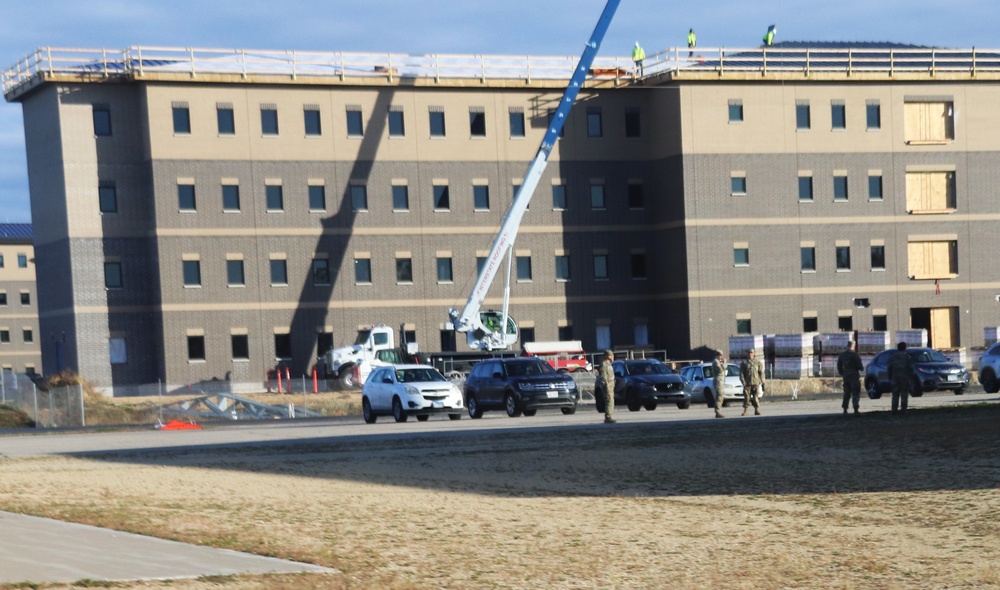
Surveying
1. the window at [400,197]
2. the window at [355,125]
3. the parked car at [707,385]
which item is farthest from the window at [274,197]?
the parked car at [707,385]

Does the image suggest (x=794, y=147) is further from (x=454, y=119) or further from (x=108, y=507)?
(x=108, y=507)

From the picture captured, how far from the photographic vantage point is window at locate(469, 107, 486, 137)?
230ft

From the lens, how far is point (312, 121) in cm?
6800

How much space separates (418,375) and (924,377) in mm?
15372

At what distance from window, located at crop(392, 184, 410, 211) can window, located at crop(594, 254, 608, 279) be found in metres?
10.4

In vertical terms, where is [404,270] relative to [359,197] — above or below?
below

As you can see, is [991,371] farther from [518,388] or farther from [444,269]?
[444,269]

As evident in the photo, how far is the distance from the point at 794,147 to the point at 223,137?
1114 inches

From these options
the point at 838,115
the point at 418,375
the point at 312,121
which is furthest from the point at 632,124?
the point at 418,375

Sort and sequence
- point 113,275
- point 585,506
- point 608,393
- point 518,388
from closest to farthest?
point 585,506, point 608,393, point 518,388, point 113,275

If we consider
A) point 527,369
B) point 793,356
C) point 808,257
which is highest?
point 808,257

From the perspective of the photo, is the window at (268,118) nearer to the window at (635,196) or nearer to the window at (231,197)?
the window at (231,197)

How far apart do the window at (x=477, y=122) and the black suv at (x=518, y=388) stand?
101 ft

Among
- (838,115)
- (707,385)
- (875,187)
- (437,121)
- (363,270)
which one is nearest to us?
(707,385)
